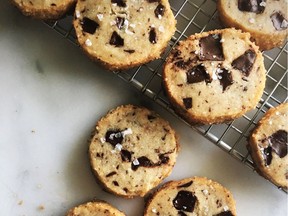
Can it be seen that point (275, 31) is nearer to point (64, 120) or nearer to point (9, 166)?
point (64, 120)

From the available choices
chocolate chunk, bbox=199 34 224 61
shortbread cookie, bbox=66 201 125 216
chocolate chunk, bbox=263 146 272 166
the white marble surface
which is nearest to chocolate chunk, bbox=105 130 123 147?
the white marble surface

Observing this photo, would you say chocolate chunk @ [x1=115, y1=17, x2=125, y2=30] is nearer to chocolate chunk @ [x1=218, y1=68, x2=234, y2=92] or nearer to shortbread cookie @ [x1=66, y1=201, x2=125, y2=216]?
chocolate chunk @ [x1=218, y1=68, x2=234, y2=92]

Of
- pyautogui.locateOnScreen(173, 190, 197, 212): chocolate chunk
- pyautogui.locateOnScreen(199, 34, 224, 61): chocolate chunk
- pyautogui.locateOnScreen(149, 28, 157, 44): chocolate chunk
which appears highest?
pyautogui.locateOnScreen(199, 34, 224, 61): chocolate chunk

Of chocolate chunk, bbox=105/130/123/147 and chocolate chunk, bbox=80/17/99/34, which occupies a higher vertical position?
chocolate chunk, bbox=80/17/99/34

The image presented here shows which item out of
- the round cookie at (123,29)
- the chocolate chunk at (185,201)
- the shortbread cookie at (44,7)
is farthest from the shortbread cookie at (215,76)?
the shortbread cookie at (44,7)

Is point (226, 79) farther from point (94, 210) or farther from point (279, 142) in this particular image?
point (94, 210)

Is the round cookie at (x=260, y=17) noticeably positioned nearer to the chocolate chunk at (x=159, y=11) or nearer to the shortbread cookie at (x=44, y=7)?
the chocolate chunk at (x=159, y=11)

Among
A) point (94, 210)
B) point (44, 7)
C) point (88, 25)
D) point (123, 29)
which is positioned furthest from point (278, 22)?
point (94, 210)

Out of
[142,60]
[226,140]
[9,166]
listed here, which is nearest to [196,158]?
[226,140]
